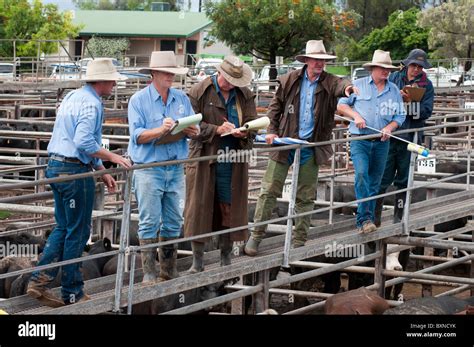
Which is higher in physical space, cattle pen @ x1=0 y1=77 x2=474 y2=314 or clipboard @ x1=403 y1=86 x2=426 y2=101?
clipboard @ x1=403 y1=86 x2=426 y2=101

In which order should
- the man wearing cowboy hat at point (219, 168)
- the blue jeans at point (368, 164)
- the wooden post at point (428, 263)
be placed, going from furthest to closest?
the wooden post at point (428, 263)
the blue jeans at point (368, 164)
the man wearing cowboy hat at point (219, 168)

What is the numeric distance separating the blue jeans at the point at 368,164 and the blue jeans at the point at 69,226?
3.26 metres

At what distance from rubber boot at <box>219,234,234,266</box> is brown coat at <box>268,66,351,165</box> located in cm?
98

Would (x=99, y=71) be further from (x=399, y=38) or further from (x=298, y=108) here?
(x=399, y=38)

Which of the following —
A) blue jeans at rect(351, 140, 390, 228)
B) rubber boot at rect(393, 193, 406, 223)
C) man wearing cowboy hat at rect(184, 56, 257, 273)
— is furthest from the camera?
rubber boot at rect(393, 193, 406, 223)

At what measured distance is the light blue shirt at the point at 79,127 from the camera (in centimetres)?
802

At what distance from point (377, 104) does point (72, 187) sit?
12.3ft

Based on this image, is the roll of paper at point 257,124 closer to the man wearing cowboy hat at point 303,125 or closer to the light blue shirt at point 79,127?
the man wearing cowboy hat at point 303,125

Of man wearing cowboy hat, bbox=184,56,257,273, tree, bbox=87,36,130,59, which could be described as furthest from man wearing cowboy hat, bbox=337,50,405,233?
tree, bbox=87,36,130,59

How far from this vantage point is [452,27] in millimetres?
49156

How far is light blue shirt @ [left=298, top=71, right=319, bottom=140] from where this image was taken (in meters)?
10.1

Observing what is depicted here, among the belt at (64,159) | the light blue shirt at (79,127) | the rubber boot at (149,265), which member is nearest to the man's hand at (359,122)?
the rubber boot at (149,265)

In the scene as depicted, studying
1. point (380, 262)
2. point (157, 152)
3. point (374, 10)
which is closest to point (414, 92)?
point (380, 262)

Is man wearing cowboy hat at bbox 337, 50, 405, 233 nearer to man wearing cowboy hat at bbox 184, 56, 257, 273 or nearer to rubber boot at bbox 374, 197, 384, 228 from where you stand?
rubber boot at bbox 374, 197, 384, 228
